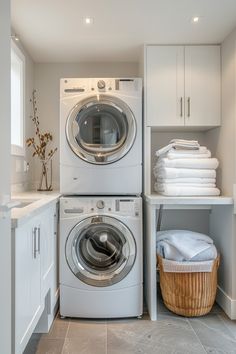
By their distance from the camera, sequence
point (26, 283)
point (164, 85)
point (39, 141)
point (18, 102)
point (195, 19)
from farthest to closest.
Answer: point (39, 141) → point (18, 102) → point (164, 85) → point (195, 19) → point (26, 283)

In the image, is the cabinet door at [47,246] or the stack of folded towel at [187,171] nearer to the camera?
the cabinet door at [47,246]

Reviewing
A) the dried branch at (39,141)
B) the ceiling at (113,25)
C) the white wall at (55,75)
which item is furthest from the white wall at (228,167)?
the dried branch at (39,141)

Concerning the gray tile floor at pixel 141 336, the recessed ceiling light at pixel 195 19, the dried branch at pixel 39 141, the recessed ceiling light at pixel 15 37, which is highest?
the recessed ceiling light at pixel 195 19

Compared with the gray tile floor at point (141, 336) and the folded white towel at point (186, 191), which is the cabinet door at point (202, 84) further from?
the gray tile floor at point (141, 336)

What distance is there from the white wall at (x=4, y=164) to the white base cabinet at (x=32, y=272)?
0.62ft

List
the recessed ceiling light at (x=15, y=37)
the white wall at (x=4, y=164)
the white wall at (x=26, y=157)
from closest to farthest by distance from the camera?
the white wall at (x=4, y=164), the recessed ceiling light at (x=15, y=37), the white wall at (x=26, y=157)

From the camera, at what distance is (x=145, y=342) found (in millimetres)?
2027

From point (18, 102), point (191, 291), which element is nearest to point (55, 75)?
point (18, 102)

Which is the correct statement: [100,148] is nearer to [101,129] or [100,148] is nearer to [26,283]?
[101,129]

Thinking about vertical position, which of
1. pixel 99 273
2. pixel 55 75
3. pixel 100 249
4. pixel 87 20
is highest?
pixel 87 20

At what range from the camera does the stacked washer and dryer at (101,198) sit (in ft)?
7.76

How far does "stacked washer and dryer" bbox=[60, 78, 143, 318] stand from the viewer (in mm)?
2365

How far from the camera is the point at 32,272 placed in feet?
5.46

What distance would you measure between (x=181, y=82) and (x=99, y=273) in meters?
1.73
